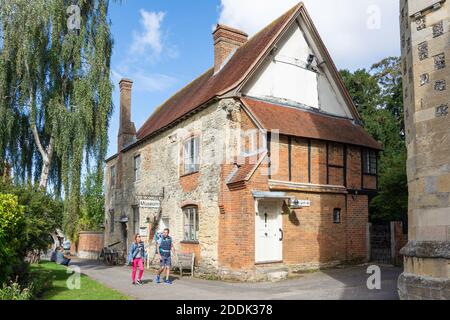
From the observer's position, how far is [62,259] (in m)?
17.8

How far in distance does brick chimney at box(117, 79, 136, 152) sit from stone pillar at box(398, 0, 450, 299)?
768 inches

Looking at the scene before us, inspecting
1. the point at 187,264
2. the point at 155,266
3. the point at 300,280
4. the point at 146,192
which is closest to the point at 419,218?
the point at 300,280

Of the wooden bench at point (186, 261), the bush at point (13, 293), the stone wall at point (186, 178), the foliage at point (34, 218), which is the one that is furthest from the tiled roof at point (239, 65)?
the bush at point (13, 293)

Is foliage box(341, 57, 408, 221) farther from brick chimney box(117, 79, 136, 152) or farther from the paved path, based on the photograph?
brick chimney box(117, 79, 136, 152)

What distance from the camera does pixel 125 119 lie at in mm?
25562

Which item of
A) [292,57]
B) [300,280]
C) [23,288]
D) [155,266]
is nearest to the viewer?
[23,288]

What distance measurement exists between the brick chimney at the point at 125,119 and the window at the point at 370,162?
44.2ft

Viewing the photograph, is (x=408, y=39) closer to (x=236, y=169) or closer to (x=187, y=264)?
(x=236, y=169)

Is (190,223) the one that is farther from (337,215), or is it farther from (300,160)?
(337,215)

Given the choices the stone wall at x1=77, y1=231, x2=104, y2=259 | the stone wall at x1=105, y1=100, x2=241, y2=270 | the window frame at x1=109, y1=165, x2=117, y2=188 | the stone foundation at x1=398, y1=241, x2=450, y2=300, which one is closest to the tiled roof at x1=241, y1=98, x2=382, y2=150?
the stone wall at x1=105, y1=100, x2=241, y2=270

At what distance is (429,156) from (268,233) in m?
7.67

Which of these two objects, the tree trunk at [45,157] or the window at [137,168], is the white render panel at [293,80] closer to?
the tree trunk at [45,157]

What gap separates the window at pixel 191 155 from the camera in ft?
54.6

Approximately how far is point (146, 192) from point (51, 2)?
31.1 ft
